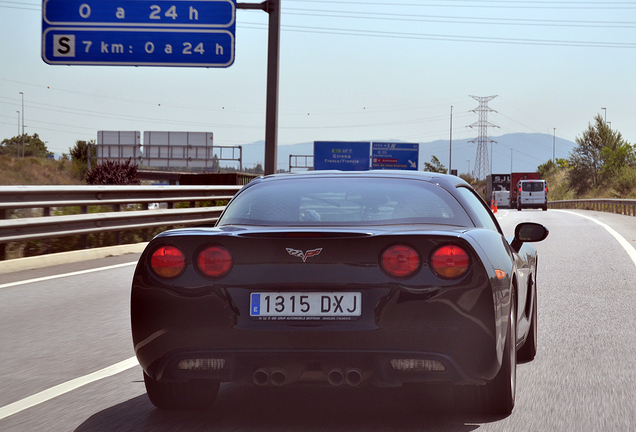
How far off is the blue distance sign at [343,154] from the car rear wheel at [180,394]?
47960 mm

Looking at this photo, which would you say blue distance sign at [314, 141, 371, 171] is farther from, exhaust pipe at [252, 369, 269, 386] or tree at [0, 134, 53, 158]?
tree at [0, 134, 53, 158]

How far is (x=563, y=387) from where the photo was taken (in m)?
4.96

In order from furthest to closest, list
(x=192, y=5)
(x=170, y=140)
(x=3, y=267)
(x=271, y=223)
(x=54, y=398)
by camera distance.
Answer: (x=170, y=140) < (x=192, y=5) < (x=3, y=267) < (x=54, y=398) < (x=271, y=223)

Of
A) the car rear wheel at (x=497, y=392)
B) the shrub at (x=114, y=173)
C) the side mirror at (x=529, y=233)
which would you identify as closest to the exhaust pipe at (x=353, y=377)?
the car rear wheel at (x=497, y=392)

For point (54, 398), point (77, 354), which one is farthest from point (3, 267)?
point (54, 398)

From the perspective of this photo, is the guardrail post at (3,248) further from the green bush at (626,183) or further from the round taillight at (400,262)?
the green bush at (626,183)

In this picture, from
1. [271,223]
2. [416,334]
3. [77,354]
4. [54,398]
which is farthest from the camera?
[77,354]

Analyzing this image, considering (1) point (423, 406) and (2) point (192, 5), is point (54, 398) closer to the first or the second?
(1) point (423, 406)

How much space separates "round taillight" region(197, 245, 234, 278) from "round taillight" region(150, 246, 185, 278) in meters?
0.10

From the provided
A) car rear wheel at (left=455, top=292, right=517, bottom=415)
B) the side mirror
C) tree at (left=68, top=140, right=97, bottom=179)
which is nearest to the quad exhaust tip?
car rear wheel at (left=455, top=292, right=517, bottom=415)

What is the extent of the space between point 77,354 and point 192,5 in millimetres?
14063

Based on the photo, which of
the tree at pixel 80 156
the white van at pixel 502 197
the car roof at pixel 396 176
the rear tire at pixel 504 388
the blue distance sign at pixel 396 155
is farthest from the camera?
the tree at pixel 80 156

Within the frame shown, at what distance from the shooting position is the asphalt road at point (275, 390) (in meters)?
4.23

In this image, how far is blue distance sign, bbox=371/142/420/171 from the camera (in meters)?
56.3
